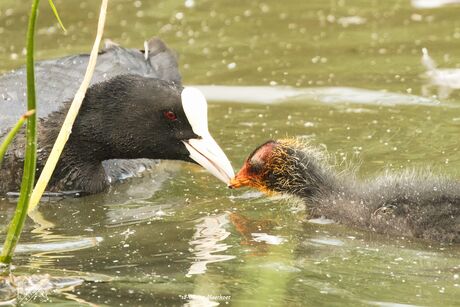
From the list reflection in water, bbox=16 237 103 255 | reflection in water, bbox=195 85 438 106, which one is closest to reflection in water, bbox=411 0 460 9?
reflection in water, bbox=195 85 438 106

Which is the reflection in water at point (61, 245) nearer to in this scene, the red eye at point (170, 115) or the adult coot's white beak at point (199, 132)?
the adult coot's white beak at point (199, 132)

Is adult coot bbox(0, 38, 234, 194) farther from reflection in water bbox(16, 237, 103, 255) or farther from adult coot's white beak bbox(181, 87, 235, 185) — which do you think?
reflection in water bbox(16, 237, 103, 255)

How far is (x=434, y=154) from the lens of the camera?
7281 millimetres

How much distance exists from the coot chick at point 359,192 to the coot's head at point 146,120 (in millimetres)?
459

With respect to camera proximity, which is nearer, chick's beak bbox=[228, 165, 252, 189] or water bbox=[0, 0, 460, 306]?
water bbox=[0, 0, 460, 306]

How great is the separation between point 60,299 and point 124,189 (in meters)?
2.44

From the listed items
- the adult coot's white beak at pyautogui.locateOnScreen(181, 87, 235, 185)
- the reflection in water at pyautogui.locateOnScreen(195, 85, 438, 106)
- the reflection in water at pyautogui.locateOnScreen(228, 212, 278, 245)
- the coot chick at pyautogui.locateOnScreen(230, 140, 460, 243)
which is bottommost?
the reflection in water at pyautogui.locateOnScreen(228, 212, 278, 245)

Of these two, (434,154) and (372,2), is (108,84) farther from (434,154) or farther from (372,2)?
(372,2)

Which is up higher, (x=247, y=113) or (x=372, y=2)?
(x=372, y=2)

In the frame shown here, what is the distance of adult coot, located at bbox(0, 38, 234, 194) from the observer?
6863mm

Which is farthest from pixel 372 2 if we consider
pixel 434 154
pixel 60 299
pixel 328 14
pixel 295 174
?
pixel 60 299

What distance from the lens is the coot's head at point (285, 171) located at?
644 cm

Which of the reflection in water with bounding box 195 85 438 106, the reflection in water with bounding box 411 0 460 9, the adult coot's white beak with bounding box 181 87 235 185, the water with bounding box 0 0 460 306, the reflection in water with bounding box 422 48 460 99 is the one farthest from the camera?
the reflection in water with bounding box 411 0 460 9

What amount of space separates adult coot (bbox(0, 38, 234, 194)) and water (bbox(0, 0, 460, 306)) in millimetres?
204
